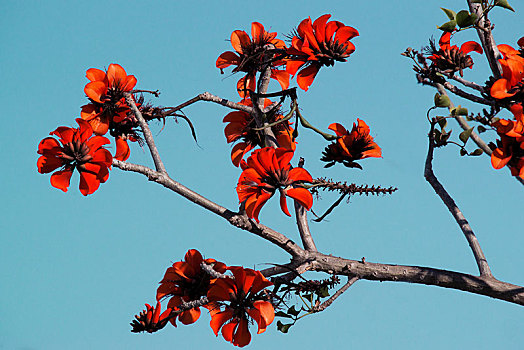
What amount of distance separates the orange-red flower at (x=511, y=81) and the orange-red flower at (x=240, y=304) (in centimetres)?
137

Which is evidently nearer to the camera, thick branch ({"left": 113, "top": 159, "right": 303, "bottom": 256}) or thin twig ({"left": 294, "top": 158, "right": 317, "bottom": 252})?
thick branch ({"left": 113, "top": 159, "right": 303, "bottom": 256})

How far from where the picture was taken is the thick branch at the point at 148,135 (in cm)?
316

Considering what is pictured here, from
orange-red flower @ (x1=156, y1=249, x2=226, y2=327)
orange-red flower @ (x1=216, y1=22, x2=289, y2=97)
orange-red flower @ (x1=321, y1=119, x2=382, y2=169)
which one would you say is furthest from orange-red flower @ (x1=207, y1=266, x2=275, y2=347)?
orange-red flower @ (x1=216, y1=22, x2=289, y2=97)

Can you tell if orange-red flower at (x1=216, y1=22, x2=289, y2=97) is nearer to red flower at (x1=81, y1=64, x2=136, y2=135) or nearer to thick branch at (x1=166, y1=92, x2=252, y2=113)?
thick branch at (x1=166, y1=92, x2=252, y2=113)

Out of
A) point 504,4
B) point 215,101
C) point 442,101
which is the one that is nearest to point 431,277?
point 442,101

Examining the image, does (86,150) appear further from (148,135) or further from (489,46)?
(489,46)

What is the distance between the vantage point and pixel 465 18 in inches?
109

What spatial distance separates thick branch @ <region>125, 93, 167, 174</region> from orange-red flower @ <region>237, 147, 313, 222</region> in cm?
56

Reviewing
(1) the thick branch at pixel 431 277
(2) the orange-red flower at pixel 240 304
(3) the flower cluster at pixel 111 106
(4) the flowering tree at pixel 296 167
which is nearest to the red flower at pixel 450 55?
(4) the flowering tree at pixel 296 167

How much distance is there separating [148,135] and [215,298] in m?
0.96

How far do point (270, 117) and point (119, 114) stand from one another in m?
0.86

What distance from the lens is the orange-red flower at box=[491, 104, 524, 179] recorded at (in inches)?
104

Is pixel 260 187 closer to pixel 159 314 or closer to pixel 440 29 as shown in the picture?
pixel 159 314

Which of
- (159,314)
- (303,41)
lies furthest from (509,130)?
(159,314)
